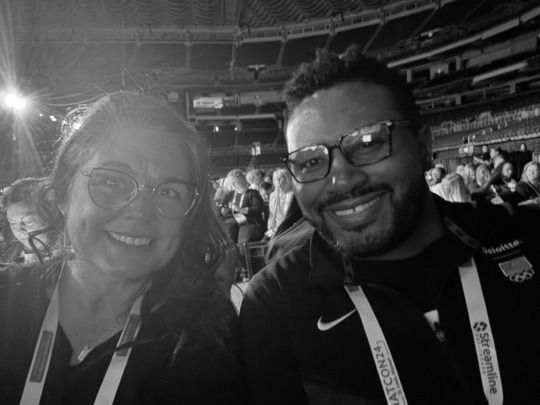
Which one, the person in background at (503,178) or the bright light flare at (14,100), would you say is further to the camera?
the bright light flare at (14,100)

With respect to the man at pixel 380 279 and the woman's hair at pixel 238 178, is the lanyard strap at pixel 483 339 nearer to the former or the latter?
the man at pixel 380 279

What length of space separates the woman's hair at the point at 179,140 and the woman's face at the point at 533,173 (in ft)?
18.1

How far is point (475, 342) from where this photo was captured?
1.44m

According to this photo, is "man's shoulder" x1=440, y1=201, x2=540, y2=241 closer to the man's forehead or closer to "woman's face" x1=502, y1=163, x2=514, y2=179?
the man's forehead

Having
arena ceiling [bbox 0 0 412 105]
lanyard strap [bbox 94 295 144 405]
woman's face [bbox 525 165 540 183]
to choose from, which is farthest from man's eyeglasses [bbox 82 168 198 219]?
arena ceiling [bbox 0 0 412 105]

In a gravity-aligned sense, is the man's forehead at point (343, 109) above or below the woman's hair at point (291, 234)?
above

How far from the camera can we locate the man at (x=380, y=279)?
→ 4.70 feet

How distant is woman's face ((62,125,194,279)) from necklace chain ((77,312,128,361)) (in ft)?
0.61

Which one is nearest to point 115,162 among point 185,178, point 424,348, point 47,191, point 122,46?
point 185,178

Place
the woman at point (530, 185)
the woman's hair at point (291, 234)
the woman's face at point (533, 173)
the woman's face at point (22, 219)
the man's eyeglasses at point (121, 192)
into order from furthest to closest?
the woman's face at point (533, 173) < the woman at point (530, 185) < the woman's face at point (22, 219) < the woman's hair at point (291, 234) < the man's eyeglasses at point (121, 192)

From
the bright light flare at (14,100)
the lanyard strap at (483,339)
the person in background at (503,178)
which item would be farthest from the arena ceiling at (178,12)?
the lanyard strap at (483,339)

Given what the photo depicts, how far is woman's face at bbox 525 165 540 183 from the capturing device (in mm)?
5731

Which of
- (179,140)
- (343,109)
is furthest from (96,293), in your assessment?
(343,109)

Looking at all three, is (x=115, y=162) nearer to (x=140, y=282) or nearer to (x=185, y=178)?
(x=185, y=178)
